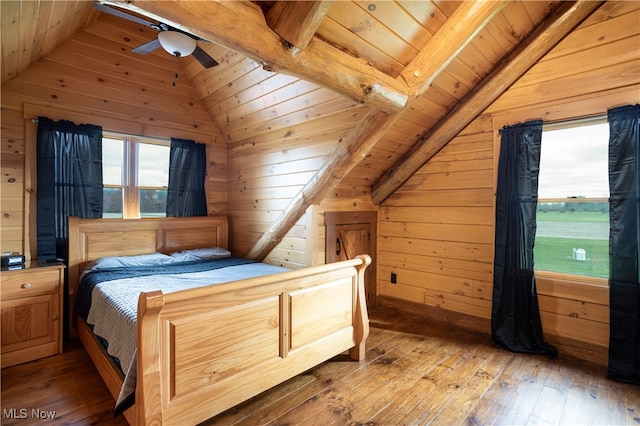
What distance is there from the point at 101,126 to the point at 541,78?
4468mm

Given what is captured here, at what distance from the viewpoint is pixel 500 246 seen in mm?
3000

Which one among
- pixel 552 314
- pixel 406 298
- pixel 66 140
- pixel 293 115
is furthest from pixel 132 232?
pixel 552 314

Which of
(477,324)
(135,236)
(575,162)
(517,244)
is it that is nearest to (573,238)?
(517,244)

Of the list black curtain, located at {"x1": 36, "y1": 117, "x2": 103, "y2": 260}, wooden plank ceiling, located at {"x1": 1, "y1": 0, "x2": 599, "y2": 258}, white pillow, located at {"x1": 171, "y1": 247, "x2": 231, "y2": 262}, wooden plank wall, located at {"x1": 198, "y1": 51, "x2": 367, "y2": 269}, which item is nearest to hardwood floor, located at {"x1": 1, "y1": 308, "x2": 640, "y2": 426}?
black curtain, located at {"x1": 36, "y1": 117, "x2": 103, "y2": 260}

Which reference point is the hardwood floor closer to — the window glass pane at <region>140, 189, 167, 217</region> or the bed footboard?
the bed footboard

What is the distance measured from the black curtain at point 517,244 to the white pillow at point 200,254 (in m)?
3.08

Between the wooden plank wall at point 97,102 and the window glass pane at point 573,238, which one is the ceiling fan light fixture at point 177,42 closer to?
the wooden plank wall at point 97,102

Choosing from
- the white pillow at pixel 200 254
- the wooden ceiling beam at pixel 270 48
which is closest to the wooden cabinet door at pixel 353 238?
the white pillow at pixel 200 254

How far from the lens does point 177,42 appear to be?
2.15 metres

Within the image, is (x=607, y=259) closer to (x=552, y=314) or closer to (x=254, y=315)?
(x=552, y=314)

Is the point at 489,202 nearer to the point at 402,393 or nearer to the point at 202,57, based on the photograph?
the point at 402,393

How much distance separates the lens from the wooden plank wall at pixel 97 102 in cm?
285

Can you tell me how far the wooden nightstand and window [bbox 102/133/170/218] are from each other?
3.11 ft

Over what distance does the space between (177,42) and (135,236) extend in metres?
2.25
